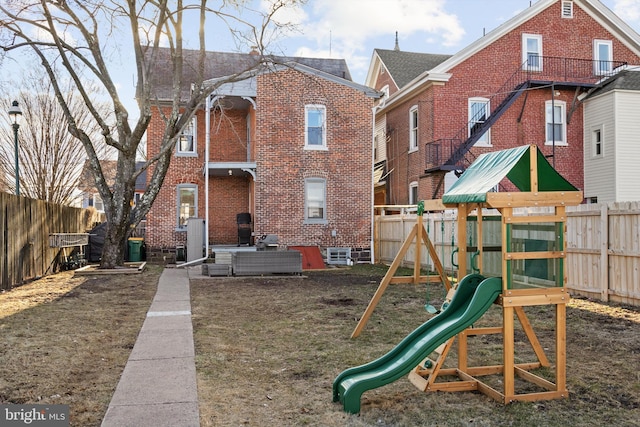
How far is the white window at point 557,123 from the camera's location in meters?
22.6

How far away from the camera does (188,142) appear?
2203cm

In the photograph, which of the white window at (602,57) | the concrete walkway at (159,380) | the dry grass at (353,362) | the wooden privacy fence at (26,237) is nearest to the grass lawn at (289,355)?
the dry grass at (353,362)

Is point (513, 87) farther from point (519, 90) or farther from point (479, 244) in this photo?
point (479, 244)

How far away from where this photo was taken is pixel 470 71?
22.3 m

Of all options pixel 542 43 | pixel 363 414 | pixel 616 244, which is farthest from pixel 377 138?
pixel 363 414

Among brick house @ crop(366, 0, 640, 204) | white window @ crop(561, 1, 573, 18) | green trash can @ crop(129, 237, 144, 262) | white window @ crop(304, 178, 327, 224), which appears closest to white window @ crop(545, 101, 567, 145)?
brick house @ crop(366, 0, 640, 204)

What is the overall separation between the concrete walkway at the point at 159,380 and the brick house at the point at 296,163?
36.1 ft

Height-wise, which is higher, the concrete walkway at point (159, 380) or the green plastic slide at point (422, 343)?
the green plastic slide at point (422, 343)

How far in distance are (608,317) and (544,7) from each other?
17.8 meters

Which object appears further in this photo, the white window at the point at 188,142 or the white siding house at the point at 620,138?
the white window at the point at 188,142

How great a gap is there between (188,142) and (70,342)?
15663 millimetres

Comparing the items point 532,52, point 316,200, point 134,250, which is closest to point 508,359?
point 316,200

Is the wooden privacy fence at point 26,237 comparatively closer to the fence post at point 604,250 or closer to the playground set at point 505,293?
the playground set at point 505,293

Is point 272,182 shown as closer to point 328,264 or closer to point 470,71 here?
point 328,264
